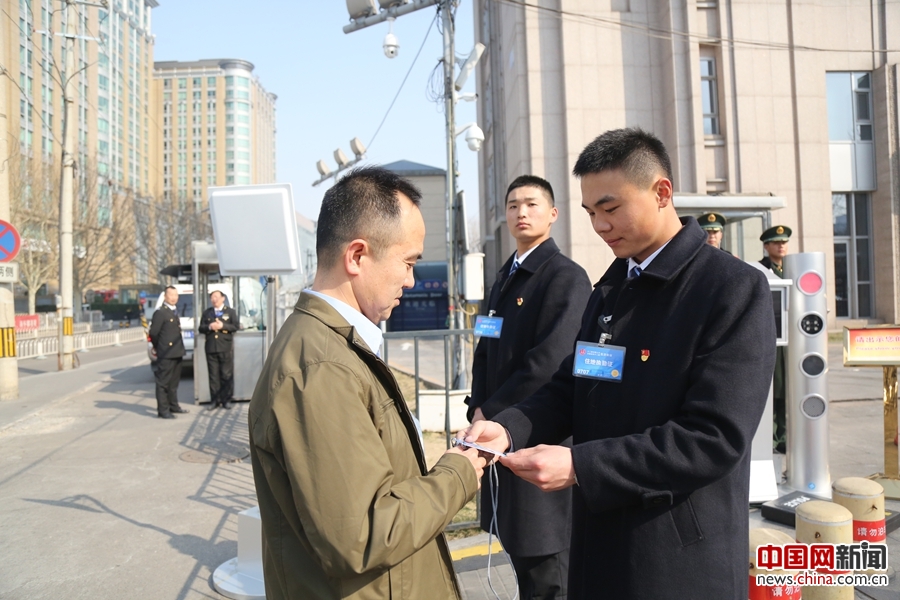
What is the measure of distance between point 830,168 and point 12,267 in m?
20.8

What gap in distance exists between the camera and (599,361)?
1.99 metres

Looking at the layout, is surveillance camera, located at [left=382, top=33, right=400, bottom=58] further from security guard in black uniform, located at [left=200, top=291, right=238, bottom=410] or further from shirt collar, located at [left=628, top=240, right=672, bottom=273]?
shirt collar, located at [left=628, top=240, right=672, bottom=273]

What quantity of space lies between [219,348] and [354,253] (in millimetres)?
9883

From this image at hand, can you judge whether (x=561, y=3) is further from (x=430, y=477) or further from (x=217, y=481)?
(x=430, y=477)

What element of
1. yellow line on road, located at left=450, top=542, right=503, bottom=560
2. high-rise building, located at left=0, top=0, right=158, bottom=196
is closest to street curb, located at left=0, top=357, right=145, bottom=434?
yellow line on road, located at left=450, top=542, right=503, bottom=560

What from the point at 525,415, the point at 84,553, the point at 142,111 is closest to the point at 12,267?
the point at 84,553

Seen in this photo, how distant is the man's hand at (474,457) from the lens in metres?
1.81

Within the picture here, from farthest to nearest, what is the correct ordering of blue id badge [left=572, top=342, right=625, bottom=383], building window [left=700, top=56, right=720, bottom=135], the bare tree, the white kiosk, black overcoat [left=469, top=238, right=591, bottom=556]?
the bare tree
building window [left=700, top=56, right=720, bottom=135]
the white kiosk
black overcoat [left=469, top=238, right=591, bottom=556]
blue id badge [left=572, top=342, right=625, bottom=383]

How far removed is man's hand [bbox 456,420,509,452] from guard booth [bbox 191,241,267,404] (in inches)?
334

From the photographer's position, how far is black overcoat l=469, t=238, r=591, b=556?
2975 mm

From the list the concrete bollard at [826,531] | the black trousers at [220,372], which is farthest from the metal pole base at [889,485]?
the black trousers at [220,372]

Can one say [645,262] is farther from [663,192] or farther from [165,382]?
[165,382]

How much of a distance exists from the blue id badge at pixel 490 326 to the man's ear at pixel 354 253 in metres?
1.74

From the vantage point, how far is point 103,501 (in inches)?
236
